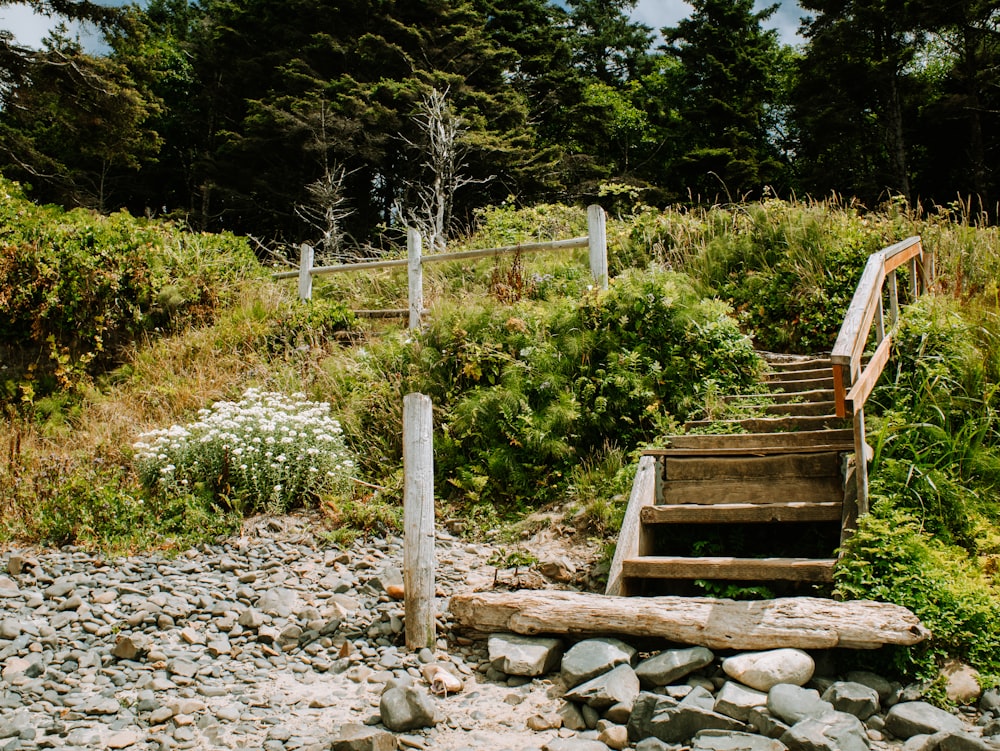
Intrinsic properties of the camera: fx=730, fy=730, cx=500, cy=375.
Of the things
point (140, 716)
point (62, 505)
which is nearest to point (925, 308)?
point (140, 716)

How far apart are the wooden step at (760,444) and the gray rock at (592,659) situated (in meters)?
1.56

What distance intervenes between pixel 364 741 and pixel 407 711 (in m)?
0.29

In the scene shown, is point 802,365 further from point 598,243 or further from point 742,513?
point 742,513

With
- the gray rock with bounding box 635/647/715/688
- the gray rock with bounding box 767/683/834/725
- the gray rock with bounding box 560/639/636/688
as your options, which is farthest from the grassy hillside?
the gray rock with bounding box 560/639/636/688

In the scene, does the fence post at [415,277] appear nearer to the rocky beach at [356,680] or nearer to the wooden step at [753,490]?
the rocky beach at [356,680]

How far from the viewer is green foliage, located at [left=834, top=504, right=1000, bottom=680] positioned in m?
3.30

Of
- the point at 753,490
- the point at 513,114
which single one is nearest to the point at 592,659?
the point at 753,490

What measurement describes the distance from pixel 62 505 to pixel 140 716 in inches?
125

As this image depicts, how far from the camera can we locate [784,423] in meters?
5.47

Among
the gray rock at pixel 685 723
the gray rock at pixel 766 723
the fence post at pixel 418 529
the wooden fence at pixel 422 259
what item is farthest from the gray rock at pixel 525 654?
the wooden fence at pixel 422 259

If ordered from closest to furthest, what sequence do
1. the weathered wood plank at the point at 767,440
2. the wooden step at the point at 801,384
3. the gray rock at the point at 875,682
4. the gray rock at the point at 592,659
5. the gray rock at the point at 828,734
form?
the gray rock at the point at 828,734
the gray rock at the point at 875,682
the gray rock at the point at 592,659
the weathered wood plank at the point at 767,440
the wooden step at the point at 801,384

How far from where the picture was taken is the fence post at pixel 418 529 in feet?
13.5

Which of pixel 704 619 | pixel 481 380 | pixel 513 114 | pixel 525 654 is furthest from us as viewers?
pixel 513 114

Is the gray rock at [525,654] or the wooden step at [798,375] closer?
the gray rock at [525,654]
